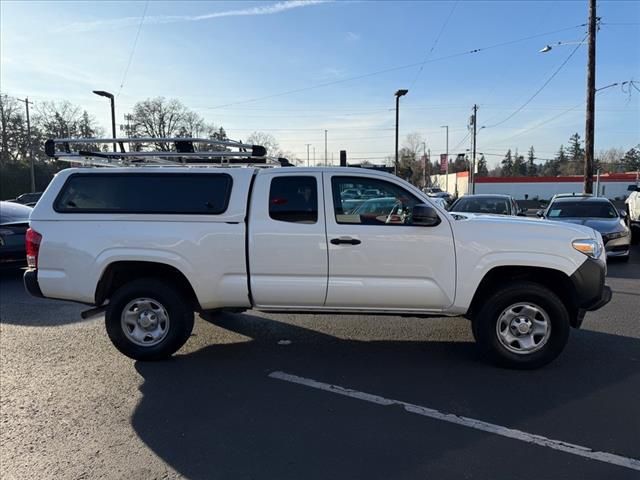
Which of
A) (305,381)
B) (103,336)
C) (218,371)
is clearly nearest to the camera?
(305,381)

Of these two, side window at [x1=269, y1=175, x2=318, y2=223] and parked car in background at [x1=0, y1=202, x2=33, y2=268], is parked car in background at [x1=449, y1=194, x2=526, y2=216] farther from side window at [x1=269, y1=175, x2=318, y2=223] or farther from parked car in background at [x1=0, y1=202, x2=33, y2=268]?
parked car in background at [x1=0, y1=202, x2=33, y2=268]

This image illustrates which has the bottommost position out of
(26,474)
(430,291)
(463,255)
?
(26,474)

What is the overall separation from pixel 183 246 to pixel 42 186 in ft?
174

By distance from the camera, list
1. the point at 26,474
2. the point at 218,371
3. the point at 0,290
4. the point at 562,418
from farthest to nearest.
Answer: the point at 0,290
the point at 218,371
the point at 562,418
the point at 26,474

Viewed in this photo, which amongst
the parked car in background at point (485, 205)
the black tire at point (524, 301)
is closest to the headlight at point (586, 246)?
the black tire at point (524, 301)

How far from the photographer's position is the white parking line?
308cm

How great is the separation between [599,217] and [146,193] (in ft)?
35.0

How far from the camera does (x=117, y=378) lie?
14.9ft

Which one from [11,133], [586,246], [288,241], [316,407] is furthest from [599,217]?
[11,133]

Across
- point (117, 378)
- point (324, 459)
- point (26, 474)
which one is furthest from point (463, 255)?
point (26, 474)

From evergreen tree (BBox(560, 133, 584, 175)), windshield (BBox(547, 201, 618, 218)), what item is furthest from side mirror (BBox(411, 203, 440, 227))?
evergreen tree (BBox(560, 133, 584, 175))

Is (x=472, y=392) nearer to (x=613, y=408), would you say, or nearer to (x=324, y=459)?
(x=613, y=408)

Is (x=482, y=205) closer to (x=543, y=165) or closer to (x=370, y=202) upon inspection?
(x=370, y=202)

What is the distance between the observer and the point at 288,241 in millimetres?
4672
